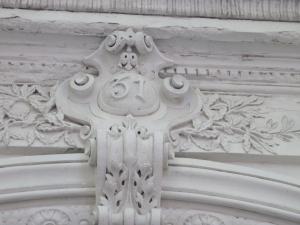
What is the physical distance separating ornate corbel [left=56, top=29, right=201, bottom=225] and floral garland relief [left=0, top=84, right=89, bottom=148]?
4 cm

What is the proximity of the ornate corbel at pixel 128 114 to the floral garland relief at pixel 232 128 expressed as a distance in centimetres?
5

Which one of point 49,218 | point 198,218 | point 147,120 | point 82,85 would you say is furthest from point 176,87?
point 49,218

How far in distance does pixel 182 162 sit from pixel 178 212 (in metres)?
0.15

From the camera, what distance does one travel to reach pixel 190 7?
203cm

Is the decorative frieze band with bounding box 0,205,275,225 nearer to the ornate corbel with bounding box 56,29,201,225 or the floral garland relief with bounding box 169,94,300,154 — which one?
the ornate corbel with bounding box 56,29,201,225

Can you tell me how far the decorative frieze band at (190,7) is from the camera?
200cm

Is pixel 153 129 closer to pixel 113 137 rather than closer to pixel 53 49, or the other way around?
pixel 113 137

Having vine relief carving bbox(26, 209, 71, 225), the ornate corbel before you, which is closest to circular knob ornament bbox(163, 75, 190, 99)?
the ornate corbel

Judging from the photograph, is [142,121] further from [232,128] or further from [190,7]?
[190,7]

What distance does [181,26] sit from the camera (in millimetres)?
1979

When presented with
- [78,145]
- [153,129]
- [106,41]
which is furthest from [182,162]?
[106,41]

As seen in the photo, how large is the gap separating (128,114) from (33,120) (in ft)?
0.96

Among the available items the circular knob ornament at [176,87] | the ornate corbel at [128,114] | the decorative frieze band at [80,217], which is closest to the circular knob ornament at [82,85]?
the ornate corbel at [128,114]

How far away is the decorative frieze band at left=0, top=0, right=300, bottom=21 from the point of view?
200 cm
